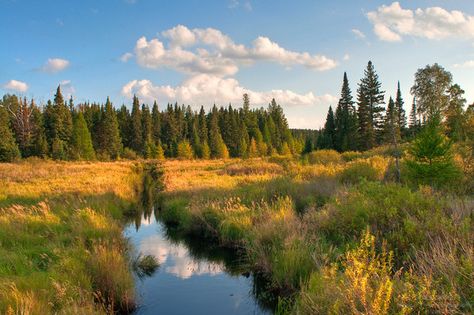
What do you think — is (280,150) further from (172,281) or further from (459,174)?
(172,281)

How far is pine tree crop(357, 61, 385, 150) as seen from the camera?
50.5 m

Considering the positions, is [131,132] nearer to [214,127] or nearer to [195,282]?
[214,127]

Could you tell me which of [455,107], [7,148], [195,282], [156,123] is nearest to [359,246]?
[195,282]

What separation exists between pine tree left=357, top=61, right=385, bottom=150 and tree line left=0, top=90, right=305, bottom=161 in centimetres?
2618

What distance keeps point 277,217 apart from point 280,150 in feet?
249

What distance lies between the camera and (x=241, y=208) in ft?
42.7

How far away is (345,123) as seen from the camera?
56312 mm

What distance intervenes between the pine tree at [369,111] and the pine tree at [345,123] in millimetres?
1751

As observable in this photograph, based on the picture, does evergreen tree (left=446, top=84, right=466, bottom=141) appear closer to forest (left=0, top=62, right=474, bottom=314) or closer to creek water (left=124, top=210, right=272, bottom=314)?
forest (left=0, top=62, right=474, bottom=314)

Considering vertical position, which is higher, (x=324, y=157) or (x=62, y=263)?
(x=324, y=157)

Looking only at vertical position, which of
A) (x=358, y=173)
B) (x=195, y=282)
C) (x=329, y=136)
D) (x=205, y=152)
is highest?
(x=329, y=136)

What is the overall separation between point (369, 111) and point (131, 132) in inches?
2019

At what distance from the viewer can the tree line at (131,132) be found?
2350 inches

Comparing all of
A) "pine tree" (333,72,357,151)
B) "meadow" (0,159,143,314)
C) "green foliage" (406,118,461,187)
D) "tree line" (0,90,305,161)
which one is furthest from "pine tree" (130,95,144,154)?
"green foliage" (406,118,461,187)
